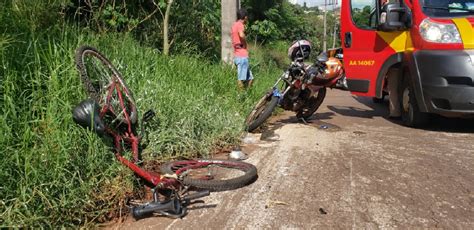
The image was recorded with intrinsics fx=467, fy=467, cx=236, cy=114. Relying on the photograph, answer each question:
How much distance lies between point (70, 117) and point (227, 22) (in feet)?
20.6

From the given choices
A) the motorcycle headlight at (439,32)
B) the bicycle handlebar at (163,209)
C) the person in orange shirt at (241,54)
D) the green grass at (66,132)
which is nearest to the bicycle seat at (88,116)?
the green grass at (66,132)

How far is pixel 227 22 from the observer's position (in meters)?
9.50

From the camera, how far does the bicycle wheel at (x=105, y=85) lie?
4008 millimetres

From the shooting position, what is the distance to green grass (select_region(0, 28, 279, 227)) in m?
3.01

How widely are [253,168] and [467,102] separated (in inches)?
117

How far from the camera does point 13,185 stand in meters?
2.97

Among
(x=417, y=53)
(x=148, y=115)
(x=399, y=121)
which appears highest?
(x=417, y=53)

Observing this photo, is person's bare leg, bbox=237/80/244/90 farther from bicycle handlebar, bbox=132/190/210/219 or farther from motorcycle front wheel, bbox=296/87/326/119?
bicycle handlebar, bbox=132/190/210/219

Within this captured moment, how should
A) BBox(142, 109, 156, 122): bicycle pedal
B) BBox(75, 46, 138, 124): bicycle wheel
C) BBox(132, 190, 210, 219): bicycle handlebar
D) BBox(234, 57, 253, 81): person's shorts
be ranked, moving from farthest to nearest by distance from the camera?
BBox(234, 57, 253, 81): person's shorts
BBox(142, 109, 156, 122): bicycle pedal
BBox(75, 46, 138, 124): bicycle wheel
BBox(132, 190, 210, 219): bicycle handlebar

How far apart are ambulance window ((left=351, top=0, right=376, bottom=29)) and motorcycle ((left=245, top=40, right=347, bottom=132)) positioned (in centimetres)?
110

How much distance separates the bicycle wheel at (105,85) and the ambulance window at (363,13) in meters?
4.32

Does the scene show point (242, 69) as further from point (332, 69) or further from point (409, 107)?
point (409, 107)

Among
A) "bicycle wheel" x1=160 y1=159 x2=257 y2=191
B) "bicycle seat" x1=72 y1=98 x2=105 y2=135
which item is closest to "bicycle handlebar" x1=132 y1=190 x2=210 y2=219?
"bicycle wheel" x1=160 y1=159 x2=257 y2=191

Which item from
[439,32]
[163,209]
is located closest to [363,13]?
[439,32]
